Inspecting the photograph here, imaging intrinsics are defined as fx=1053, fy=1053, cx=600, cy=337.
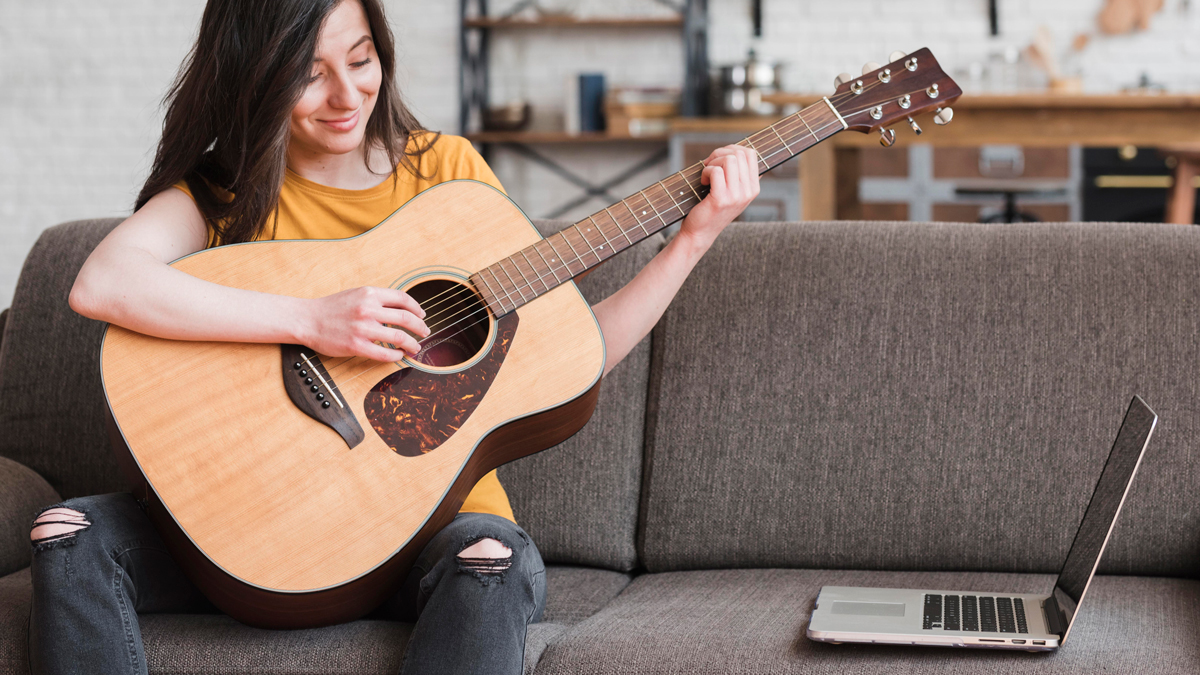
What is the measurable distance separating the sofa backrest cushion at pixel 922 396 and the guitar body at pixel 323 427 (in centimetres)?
33

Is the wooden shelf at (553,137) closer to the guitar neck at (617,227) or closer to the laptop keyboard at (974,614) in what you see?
the guitar neck at (617,227)

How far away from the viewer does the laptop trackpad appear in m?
1.21

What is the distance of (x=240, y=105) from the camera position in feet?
4.26

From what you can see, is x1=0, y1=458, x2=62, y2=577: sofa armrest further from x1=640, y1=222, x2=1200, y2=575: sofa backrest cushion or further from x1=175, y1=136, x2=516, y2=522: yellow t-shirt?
x1=640, y1=222, x2=1200, y2=575: sofa backrest cushion

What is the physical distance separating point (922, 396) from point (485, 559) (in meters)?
0.69

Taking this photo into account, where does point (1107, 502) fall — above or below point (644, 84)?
below

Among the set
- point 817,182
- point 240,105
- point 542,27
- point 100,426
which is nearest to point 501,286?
point 240,105

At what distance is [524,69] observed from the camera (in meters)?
5.24

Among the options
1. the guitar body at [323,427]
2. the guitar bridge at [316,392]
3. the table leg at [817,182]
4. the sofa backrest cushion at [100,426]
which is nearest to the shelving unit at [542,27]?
the table leg at [817,182]

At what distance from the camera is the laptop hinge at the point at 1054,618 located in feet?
3.67

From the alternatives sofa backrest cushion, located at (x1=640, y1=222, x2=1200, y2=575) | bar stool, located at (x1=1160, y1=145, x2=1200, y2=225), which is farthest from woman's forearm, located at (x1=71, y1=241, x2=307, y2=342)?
bar stool, located at (x1=1160, y1=145, x2=1200, y2=225)

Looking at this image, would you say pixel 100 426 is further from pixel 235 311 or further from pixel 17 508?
pixel 235 311

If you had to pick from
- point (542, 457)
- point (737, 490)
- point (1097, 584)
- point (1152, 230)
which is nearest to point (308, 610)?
point (542, 457)

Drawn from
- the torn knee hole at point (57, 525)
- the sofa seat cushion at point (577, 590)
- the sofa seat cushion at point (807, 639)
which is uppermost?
the torn knee hole at point (57, 525)
